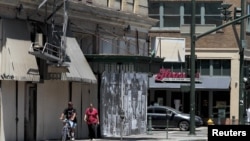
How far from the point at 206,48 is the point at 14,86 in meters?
29.1

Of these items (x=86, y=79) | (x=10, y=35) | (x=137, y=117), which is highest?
(x=10, y=35)

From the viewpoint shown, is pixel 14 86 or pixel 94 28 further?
pixel 94 28

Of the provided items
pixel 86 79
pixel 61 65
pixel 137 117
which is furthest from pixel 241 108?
pixel 61 65

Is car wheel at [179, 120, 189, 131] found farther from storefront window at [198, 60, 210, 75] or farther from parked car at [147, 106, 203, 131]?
storefront window at [198, 60, 210, 75]

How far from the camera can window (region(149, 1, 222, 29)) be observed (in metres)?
51.4

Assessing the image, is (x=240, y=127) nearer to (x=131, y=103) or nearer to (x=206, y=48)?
(x=131, y=103)

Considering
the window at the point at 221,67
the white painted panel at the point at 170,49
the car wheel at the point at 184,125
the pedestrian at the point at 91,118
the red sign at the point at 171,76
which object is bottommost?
the car wheel at the point at 184,125

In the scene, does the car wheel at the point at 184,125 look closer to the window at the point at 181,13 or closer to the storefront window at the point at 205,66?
the storefront window at the point at 205,66

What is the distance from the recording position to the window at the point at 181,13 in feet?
169

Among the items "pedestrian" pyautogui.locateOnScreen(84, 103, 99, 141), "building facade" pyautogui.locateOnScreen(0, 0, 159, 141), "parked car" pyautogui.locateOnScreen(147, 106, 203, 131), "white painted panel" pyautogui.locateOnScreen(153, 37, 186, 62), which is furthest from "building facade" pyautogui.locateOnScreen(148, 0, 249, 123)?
"pedestrian" pyautogui.locateOnScreen(84, 103, 99, 141)

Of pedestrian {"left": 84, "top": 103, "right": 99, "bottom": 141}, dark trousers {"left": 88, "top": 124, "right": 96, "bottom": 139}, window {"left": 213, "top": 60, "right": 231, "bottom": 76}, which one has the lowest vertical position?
dark trousers {"left": 88, "top": 124, "right": 96, "bottom": 139}

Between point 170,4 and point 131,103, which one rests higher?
point 170,4

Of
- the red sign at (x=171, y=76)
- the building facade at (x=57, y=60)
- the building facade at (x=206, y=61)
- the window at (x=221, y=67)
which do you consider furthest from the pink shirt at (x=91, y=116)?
the window at (x=221, y=67)

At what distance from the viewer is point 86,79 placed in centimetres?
2703
